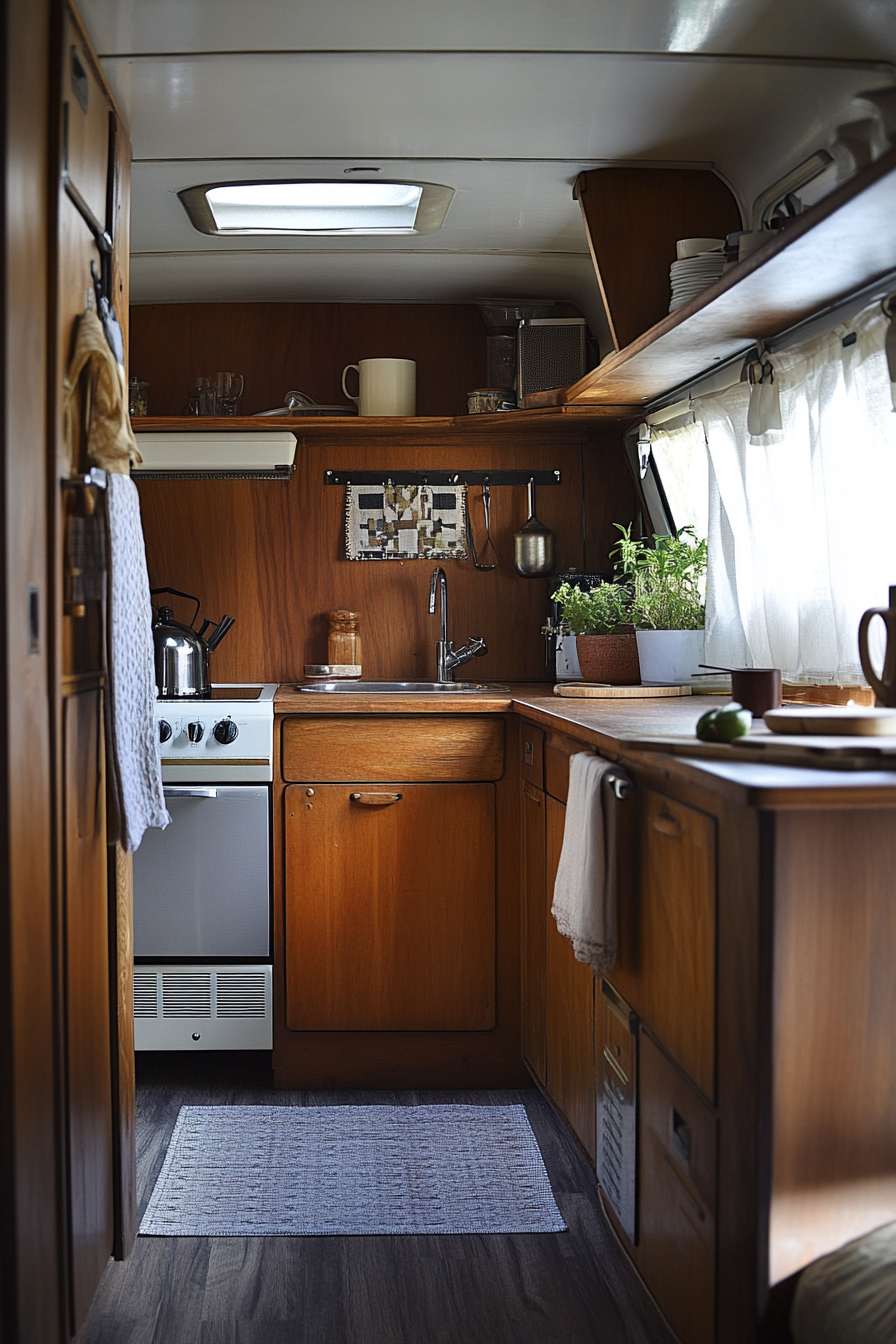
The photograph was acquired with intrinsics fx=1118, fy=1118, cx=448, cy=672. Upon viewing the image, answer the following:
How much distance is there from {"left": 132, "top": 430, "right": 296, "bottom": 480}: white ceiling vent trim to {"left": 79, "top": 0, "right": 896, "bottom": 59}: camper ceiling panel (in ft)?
4.53

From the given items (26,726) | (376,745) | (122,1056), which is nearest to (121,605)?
(26,726)

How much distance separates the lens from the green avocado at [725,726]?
1.66 meters

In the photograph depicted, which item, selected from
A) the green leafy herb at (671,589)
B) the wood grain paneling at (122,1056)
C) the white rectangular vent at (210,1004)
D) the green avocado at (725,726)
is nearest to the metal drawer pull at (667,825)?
the green avocado at (725,726)

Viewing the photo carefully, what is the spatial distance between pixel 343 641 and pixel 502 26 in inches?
78.4

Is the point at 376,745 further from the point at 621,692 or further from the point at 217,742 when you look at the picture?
the point at 621,692

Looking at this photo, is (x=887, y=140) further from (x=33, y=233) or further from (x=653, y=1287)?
(x=653, y=1287)

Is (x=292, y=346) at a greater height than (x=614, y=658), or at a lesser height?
greater

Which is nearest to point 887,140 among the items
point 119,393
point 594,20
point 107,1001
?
point 594,20

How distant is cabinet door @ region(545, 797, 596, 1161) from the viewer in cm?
220

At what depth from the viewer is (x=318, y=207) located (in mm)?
2918

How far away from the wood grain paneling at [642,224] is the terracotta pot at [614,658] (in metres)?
0.79

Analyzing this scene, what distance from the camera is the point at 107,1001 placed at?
6.36 ft

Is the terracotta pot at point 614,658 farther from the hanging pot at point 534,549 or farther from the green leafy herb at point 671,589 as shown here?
the hanging pot at point 534,549

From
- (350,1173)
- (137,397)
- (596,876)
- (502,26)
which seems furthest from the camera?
(137,397)
